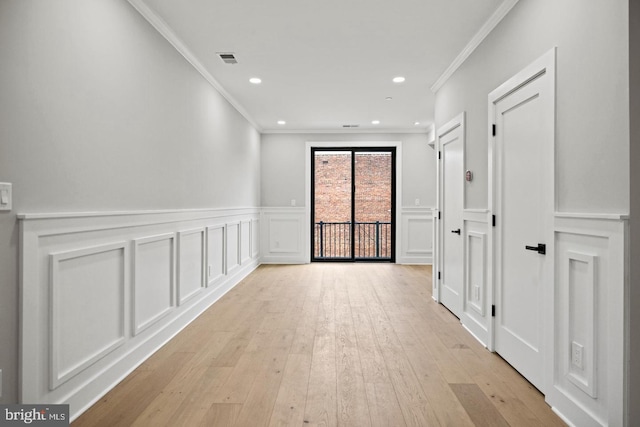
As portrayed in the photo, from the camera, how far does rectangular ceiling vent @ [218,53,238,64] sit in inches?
146

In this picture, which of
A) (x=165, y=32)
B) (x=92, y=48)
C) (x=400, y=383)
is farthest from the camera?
(x=165, y=32)

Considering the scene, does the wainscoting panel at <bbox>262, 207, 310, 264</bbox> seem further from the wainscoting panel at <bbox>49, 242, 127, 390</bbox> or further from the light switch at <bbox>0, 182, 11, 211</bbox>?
the light switch at <bbox>0, 182, 11, 211</bbox>

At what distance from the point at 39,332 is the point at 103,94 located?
4.58 ft

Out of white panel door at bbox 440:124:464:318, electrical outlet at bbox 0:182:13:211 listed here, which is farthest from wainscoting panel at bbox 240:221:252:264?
electrical outlet at bbox 0:182:13:211

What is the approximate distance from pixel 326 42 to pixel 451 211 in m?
2.12

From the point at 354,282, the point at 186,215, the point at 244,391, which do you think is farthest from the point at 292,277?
the point at 244,391

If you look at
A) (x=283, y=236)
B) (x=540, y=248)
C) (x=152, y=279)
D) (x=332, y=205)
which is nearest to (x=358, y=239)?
(x=332, y=205)

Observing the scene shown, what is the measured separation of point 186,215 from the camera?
3578 millimetres

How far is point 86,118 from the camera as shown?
7.09ft

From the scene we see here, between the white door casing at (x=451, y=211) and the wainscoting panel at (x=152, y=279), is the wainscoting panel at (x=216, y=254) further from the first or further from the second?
the white door casing at (x=451, y=211)

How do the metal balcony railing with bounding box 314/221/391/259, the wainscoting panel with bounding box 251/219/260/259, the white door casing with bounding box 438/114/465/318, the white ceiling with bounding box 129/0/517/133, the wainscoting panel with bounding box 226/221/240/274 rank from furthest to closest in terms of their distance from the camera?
the metal balcony railing with bounding box 314/221/391/259 → the wainscoting panel with bounding box 251/219/260/259 → the wainscoting panel with bounding box 226/221/240/274 → the white door casing with bounding box 438/114/465/318 → the white ceiling with bounding box 129/0/517/133

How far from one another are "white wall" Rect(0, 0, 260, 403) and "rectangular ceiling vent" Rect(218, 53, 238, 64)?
0.33 meters

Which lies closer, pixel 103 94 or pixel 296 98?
pixel 103 94

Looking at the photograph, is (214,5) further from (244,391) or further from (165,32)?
(244,391)
